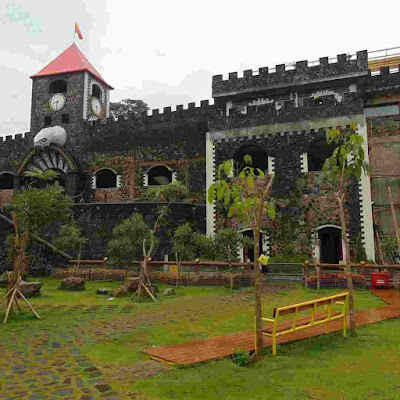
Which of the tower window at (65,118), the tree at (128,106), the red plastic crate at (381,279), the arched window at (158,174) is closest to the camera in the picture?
the red plastic crate at (381,279)

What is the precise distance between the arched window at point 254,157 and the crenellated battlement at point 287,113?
4.24 ft

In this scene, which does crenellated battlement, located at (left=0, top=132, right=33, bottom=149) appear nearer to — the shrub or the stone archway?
the stone archway

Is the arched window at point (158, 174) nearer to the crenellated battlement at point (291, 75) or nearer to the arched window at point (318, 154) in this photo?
the crenellated battlement at point (291, 75)

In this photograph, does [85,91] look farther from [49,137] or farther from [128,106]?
[128,106]

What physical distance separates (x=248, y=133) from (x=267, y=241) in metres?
5.50

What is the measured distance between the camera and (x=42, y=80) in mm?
28312

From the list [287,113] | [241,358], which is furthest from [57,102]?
[241,358]

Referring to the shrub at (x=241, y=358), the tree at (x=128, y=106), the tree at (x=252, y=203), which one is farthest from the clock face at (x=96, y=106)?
the shrub at (x=241, y=358)

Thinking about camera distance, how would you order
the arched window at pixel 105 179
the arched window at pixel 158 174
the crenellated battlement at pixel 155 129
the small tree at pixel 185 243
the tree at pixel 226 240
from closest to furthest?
the tree at pixel 226 240, the small tree at pixel 185 243, the crenellated battlement at pixel 155 129, the arched window at pixel 158 174, the arched window at pixel 105 179

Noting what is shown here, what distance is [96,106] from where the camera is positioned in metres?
28.3

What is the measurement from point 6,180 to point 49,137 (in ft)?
20.0

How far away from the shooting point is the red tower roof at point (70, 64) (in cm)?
2761

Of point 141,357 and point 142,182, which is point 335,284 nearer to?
point 141,357

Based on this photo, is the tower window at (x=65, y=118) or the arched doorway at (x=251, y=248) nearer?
the arched doorway at (x=251, y=248)
